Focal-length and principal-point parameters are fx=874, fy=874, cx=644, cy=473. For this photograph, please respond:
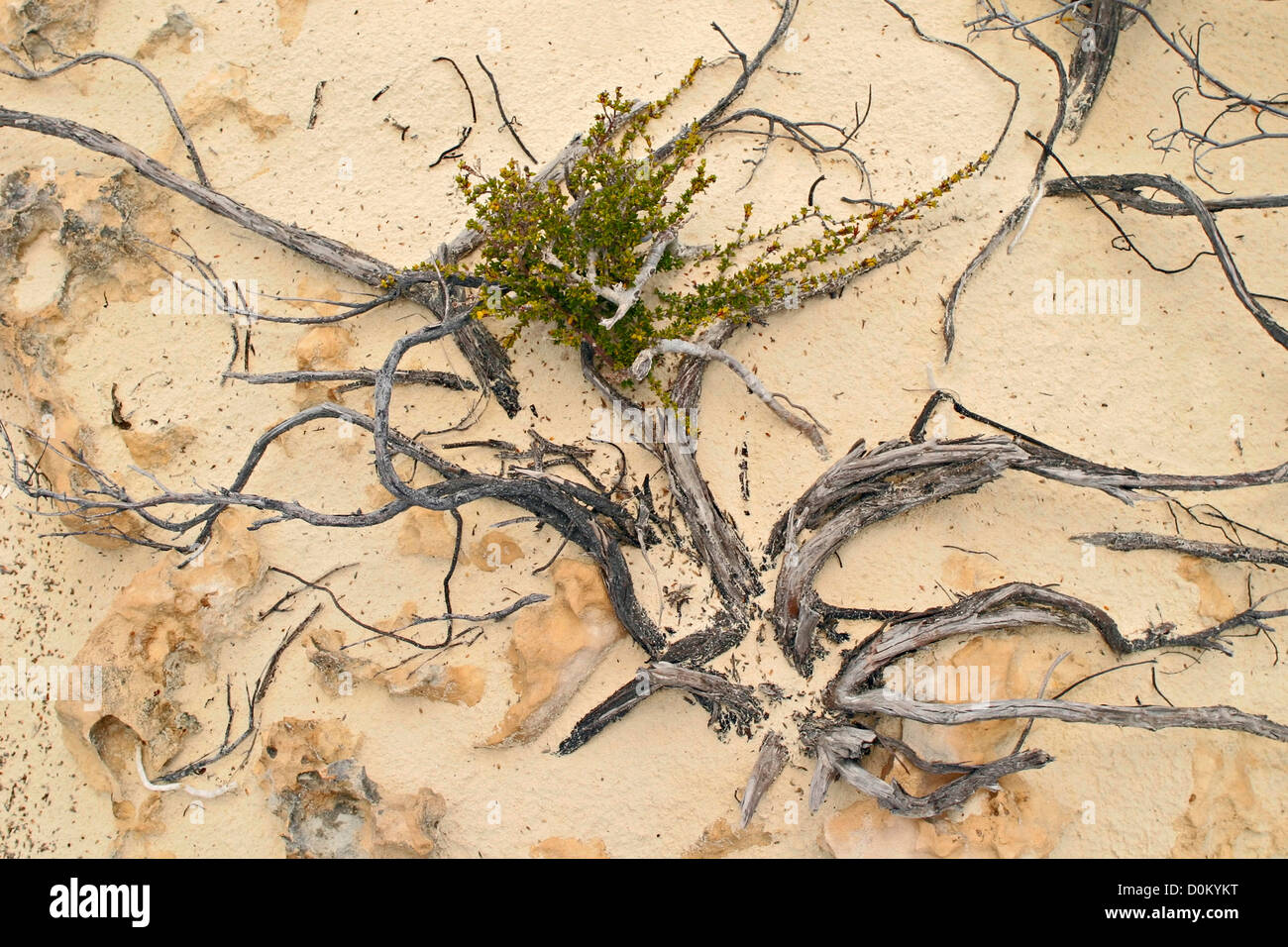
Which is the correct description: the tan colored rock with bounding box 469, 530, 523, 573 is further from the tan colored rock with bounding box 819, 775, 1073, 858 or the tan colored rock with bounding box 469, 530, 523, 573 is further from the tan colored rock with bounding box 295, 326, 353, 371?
the tan colored rock with bounding box 819, 775, 1073, 858

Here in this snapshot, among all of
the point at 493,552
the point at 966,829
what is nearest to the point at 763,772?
the point at 966,829

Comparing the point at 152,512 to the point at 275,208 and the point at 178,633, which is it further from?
the point at 275,208

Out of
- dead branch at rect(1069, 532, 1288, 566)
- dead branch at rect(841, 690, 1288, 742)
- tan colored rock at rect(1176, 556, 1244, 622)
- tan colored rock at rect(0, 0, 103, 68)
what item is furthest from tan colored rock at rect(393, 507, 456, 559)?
tan colored rock at rect(1176, 556, 1244, 622)

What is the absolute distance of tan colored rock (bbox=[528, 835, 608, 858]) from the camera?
5.41 m

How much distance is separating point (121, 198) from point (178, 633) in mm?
3003

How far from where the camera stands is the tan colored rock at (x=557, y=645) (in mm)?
5430

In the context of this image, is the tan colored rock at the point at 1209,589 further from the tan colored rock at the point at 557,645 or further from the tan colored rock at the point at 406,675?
the tan colored rock at the point at 406,675

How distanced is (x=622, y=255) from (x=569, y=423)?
1.18 meters

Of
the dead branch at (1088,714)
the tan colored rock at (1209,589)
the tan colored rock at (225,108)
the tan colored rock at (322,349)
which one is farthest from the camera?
the tan colored rock at (225,108)

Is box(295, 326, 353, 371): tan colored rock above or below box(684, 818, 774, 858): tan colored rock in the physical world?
above

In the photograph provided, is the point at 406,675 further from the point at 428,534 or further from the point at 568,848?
the point at 568,848

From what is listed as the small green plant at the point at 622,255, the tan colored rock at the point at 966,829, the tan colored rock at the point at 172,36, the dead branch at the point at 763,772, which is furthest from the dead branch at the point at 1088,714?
the tan colored rock at the point at 172,36

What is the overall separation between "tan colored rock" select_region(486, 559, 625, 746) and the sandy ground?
0.08ft

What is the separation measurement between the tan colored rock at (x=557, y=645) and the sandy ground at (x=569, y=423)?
3cm
